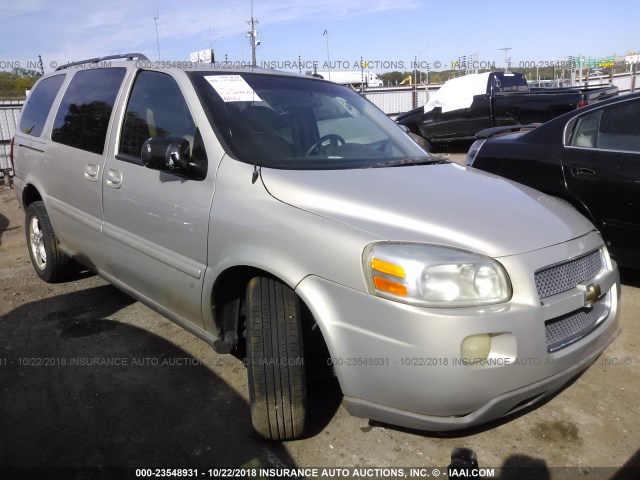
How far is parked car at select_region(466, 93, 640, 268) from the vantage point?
3.96m

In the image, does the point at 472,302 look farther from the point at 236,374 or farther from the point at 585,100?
the point at 585,100

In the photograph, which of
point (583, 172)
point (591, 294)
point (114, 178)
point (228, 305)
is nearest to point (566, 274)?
point (591, 294)

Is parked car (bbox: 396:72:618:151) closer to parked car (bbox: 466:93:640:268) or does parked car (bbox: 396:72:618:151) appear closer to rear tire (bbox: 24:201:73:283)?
parked car (bbox: 466:93:640:268)

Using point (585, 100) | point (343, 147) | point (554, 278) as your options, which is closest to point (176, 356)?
point (343, 147)

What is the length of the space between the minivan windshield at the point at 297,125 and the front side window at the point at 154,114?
0.16m

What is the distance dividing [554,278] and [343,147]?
4.57ft

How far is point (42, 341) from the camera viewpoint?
12.3 ft

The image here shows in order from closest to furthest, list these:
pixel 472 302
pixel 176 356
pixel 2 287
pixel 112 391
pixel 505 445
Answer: pixel 472 302
pixel 505 445
pixel 112 391
pixel 176 356
pixel 2 287

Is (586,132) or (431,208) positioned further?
(586,132)

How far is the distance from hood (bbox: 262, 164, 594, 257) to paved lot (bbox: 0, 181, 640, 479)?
930 millimetres

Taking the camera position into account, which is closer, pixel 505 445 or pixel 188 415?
pixel 505 445

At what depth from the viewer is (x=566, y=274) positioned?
2.41 metres

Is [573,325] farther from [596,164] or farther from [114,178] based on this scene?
[114,178]

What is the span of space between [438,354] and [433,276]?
0.29 meters
